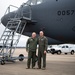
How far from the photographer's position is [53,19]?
466 inches

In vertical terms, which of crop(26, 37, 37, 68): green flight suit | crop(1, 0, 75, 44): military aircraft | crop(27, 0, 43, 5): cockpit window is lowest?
crop(26, 37, 37, 68): green flight suit

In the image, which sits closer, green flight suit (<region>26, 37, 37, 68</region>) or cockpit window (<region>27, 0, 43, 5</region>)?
green flight suit (<region>26, 37, 37, 68</region>)

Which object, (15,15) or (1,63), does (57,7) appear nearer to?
(15,15)

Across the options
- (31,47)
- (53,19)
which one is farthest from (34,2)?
(31,47)

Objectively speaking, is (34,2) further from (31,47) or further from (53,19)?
(31,47)

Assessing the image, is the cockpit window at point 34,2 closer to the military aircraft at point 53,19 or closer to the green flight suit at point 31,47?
the military aircraft at point 53,19

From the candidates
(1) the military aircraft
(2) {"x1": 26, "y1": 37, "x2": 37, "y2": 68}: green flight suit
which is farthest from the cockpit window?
(2) {"x1": 26, "y1": 37, "x2": 37, "y2": 68}: green flight suit

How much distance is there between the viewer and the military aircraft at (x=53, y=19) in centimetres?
1145

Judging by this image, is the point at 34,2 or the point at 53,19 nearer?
the point at 53,19

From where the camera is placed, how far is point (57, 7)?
38.3ft

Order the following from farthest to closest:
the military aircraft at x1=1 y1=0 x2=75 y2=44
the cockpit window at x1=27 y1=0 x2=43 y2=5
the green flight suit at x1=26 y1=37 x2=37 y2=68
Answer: the cockpit window at x1=27 y1=0 x2=43 y2=5
the green flight suit at x1=26 y1=37 x2=37 y2=68
the military aircraft at x1=1 y1=0 x2=75 y2=44

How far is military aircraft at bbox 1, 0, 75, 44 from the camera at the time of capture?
1145 centimetres

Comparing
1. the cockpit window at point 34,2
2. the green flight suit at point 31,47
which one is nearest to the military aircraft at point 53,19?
the cockpit window at point 34,2

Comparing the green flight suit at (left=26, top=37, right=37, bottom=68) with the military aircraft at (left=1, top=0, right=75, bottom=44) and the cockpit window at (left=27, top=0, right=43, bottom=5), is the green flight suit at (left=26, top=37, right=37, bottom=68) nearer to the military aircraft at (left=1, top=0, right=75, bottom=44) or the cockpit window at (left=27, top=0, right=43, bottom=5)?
the military aircraft at (left=1, top=0, right=75, bottom=44)
